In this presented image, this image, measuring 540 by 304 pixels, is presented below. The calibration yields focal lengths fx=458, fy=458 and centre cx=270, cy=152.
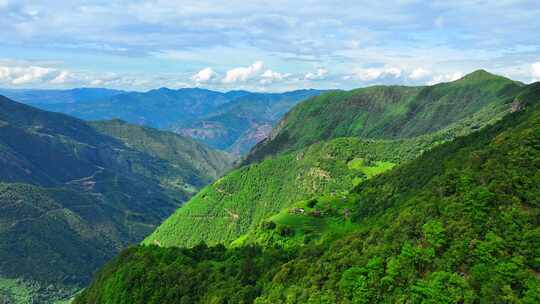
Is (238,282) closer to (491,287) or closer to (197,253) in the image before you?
(197,253)

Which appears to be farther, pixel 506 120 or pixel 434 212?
pixel 506 120

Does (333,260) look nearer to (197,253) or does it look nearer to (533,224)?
(533,224)

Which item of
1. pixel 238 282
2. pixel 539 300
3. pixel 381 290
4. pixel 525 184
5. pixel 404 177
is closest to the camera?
pixel 539 300

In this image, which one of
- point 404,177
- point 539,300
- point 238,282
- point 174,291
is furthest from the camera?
point 404,177

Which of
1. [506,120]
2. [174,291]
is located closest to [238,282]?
[174,291]

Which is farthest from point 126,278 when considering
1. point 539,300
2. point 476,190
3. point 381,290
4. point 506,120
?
point 506,120

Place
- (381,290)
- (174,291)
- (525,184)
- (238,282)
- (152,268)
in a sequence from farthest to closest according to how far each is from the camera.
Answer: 1. (152,268)
2. (174,291)
3. (238,282)
4. (525,184)
5. (381,290)

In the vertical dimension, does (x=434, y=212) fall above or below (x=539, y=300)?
above

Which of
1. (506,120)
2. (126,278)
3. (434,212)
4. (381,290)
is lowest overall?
(126,278)

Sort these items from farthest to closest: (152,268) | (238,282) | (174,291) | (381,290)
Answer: (152,268) < (174,291) < (238,282) < (381,290)
